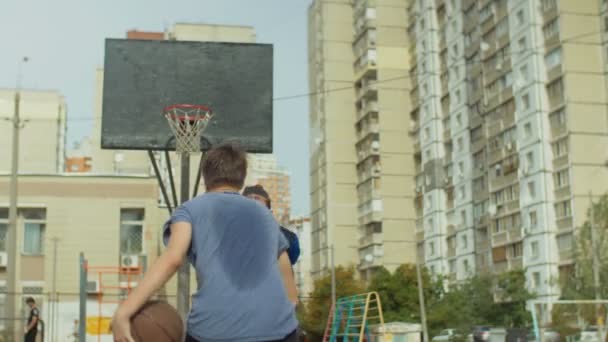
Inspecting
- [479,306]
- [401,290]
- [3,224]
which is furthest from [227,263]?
[401,290]

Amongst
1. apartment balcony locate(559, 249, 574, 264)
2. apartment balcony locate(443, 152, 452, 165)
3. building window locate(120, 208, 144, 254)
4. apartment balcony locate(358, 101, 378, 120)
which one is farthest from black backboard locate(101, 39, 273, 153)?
apartment balcony locate(358, 101, 378, 120)

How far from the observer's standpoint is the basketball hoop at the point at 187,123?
13.0m

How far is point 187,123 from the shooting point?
13.3 metres

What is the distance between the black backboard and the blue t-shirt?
9864 mm

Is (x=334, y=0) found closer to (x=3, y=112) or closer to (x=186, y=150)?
(x=3, y=112)

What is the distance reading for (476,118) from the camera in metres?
63.3

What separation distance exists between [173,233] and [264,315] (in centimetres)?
46

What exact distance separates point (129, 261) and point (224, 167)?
32.4 meters

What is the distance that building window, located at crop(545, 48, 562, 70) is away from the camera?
54.4m

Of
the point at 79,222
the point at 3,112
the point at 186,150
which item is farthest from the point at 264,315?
the point at 3,112

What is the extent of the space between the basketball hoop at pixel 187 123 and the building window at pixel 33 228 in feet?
79.6

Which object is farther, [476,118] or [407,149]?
[407,149]

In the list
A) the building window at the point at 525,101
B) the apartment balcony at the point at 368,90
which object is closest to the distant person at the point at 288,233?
the building window at the point at 525,101

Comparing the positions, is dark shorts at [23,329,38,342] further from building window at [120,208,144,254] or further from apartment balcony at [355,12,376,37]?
apartment balcony at [355,12,376,37]
